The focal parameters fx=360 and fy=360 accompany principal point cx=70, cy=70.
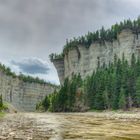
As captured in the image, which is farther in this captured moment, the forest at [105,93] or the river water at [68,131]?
the forest at [105,93]

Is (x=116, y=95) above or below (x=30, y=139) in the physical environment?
above

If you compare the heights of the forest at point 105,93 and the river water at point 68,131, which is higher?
the forest at point 105,93

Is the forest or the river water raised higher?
the forest

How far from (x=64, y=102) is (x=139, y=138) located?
138577mm

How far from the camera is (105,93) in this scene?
13788cm

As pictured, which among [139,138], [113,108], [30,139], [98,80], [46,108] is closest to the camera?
[30,139]

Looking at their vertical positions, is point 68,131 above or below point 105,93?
below

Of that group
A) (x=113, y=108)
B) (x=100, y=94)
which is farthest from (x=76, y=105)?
(x=113, y=108)

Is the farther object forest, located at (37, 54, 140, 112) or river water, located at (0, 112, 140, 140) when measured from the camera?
forest, located at (37, 54, 140, 112)

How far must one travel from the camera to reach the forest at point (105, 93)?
133000mm

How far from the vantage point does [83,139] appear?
2217cm

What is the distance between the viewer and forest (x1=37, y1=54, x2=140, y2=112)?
133000mm

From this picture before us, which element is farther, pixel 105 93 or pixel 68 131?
pixel 105 93

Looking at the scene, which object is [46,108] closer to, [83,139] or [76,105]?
[76,105]
